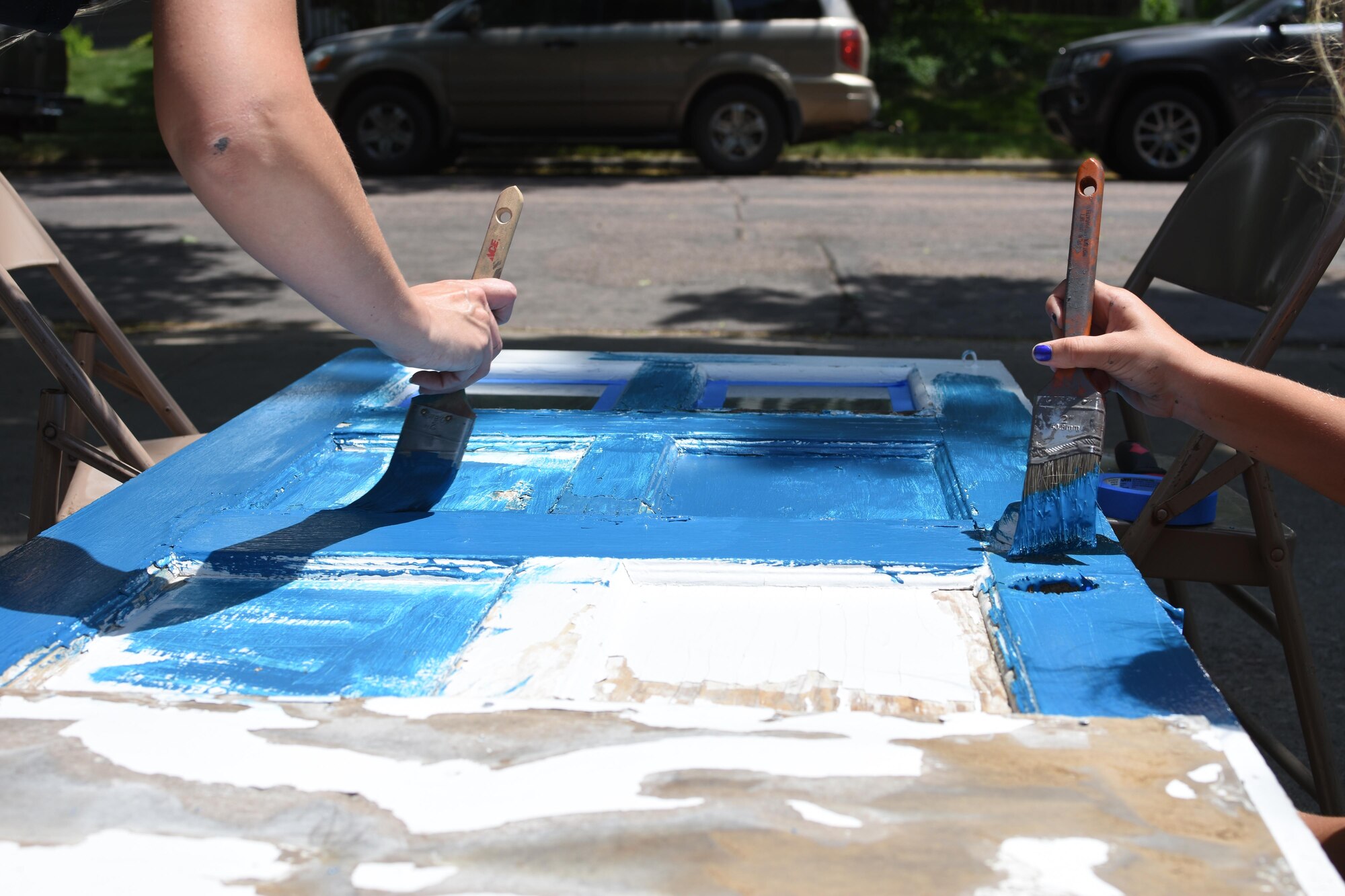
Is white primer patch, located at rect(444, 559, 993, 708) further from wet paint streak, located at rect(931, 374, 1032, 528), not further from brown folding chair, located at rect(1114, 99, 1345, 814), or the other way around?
brown folding chair, located at rect(1114, 99, 1345, 814)

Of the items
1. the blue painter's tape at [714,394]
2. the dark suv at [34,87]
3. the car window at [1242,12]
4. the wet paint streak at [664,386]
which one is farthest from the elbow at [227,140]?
the dark suv at [34,87]

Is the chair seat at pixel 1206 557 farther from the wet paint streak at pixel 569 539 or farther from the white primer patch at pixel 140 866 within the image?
the white primer patch at pixel 140 866

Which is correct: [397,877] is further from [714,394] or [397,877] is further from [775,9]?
[775,9]

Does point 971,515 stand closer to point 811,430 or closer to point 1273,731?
point 811,430

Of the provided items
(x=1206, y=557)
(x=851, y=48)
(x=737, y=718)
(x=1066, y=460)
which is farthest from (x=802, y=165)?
(x=737, y=718)

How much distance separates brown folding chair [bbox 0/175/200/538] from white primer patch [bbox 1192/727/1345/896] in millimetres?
1858

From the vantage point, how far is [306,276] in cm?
108

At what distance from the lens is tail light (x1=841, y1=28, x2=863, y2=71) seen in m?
10.4

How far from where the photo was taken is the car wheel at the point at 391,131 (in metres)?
10.8

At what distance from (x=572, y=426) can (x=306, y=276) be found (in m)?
0.69

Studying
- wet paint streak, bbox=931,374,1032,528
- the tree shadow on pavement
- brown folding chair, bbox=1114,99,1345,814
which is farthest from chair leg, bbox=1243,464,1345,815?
the tree shadow on pavement

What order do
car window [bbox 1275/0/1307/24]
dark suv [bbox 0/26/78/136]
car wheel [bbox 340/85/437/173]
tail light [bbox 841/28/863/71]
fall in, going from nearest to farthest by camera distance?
car window [bbox 1275/0/1307/24] < tail light [bbox 841/28/863/71] < car wheel [bbox 340/85/437/173] < dark suv [bbox 0/26/78/136]

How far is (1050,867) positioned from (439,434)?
0.95 meters

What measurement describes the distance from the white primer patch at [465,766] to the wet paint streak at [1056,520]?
44 centimetres
